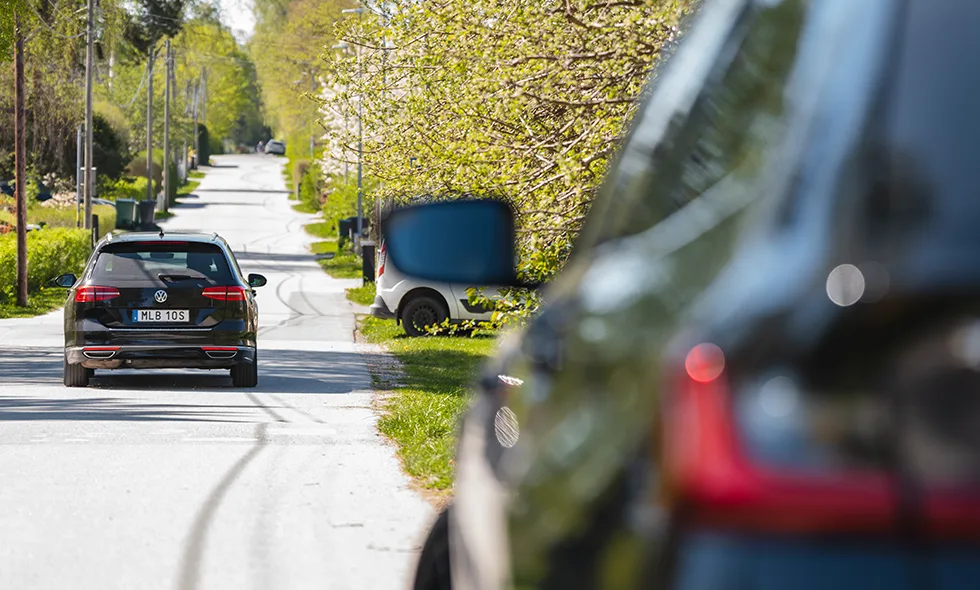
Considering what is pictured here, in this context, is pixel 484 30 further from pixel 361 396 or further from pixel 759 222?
pixel 759 222

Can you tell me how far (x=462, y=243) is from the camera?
3006 millimetres

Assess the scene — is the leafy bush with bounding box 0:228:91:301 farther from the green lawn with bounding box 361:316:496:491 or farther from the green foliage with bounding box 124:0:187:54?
the green foliage with bounding box 124:0:187:54

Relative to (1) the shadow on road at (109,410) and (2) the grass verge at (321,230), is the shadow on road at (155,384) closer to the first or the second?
(1) the shadow on road at (109,410)

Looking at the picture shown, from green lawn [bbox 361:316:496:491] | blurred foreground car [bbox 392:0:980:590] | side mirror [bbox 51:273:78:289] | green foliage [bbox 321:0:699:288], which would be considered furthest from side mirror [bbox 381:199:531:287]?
side mirror [bbox 51:273:78:289]

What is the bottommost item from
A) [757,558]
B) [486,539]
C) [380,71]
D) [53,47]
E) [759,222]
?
[486,539]

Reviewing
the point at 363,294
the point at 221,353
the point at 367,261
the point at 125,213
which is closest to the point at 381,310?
the point at 221,353

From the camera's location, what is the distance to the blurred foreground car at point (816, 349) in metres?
1.29

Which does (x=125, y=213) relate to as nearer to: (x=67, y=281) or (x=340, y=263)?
(x=340, y=263)

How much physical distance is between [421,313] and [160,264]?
10323 mm

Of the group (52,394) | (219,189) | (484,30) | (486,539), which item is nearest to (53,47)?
(52,394)

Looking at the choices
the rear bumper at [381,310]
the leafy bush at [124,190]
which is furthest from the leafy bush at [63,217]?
the rear bumper at [381,310]

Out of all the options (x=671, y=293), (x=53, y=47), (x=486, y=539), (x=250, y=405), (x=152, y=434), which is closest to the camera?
(x=671, y=293)

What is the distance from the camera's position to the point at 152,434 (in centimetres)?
1124

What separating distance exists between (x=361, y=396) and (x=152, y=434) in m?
4.40
